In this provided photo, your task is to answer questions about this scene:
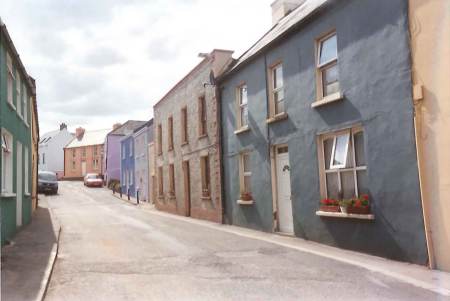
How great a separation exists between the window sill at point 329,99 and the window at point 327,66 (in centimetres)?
21

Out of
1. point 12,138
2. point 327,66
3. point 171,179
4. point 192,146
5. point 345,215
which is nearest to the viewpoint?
point 345,215

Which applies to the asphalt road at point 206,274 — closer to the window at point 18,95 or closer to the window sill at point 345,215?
the window sill at point 345,215

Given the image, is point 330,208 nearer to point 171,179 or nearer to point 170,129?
point 171,179

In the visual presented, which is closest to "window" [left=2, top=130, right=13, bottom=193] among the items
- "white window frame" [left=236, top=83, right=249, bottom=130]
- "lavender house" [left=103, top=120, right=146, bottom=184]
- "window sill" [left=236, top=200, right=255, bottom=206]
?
"window sill" [left=236, top=200, right=255, bottom=206]

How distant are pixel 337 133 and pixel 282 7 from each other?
8221 mm

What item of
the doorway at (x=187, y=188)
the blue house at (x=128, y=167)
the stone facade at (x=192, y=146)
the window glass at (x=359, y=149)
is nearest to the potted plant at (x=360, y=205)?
the window glass at (x=359, y=149)

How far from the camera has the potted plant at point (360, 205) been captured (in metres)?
9.69

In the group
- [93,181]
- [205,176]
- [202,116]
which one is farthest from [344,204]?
[93,181]

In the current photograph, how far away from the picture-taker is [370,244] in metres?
9.59

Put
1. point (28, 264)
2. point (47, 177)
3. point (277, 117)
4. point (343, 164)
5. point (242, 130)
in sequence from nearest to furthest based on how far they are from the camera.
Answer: point (28, 264), point (343, 164), point (277, 117), point (242, 130), point (47, 177)

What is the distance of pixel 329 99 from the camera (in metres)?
11.0

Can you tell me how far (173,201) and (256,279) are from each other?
16.6 metres

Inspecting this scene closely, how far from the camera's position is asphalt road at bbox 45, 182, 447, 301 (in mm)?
6711

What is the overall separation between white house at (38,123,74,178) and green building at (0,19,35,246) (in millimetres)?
62428
